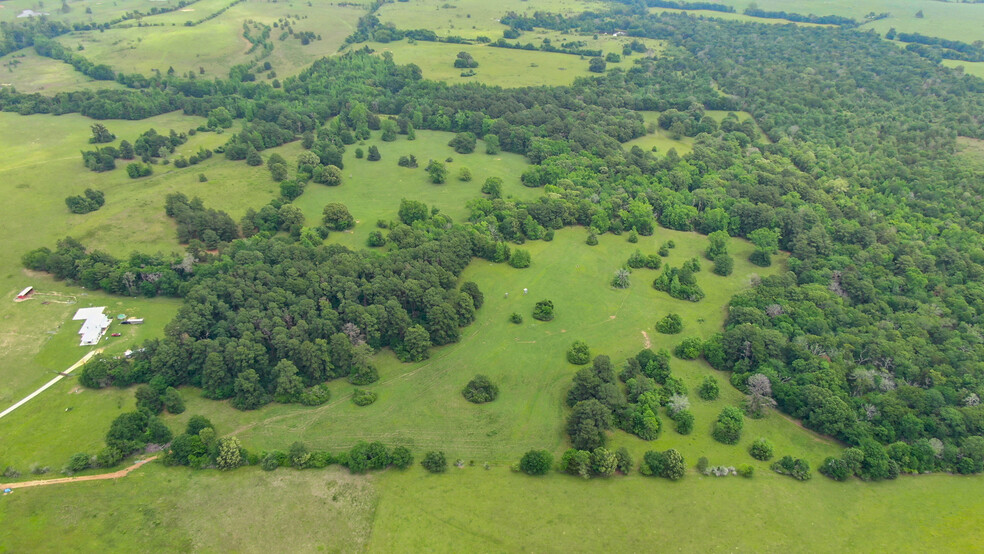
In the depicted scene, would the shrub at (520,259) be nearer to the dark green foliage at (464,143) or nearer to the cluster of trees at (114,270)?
the dark green foliage at (464,143)

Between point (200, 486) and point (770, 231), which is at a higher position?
point (770, 231)

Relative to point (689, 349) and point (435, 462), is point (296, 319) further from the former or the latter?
point (689, 349)

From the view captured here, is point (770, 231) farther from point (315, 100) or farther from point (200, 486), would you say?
point (315, 100)

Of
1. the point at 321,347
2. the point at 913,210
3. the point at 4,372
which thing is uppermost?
the point at 913,210

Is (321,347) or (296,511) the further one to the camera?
(321,347)

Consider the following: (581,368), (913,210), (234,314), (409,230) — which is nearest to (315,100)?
(409,230)

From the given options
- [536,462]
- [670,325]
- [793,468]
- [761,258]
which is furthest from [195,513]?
[761,258]

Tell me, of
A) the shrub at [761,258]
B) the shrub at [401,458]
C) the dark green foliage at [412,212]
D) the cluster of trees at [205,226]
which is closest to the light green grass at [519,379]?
the shrub at [761,258]

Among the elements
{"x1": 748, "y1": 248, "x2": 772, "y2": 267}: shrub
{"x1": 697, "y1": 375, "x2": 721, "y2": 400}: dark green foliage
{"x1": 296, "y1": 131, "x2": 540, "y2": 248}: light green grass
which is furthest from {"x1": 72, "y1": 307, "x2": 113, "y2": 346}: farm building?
{"x1": 748, "y1": 248, "x2": 772, "y2": 267}: shrub
